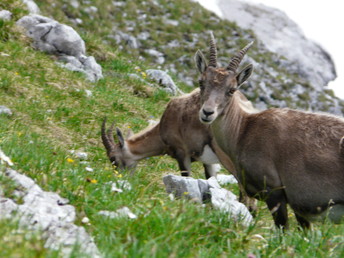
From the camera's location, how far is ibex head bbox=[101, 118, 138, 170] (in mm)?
11086

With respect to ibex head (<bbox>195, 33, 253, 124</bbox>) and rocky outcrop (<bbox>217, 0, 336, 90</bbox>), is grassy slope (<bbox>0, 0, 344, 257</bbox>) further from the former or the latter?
rocky outcrop (<bbox>217, 0, 336, 90</bbox>)

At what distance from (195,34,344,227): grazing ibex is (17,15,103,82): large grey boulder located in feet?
27.0

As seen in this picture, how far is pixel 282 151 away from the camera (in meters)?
7.30

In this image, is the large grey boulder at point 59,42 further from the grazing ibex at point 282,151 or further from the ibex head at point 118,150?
the grazing ibex at point 282,151

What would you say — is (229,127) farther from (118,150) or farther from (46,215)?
(46,215)

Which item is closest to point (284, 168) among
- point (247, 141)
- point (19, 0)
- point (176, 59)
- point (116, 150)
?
point (247, 141)

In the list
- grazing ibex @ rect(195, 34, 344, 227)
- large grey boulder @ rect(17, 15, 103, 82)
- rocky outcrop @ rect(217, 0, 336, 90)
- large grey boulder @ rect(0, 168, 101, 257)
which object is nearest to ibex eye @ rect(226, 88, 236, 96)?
grazing ibex @ rect(195, 34, 344, 227)

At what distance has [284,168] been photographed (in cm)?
723

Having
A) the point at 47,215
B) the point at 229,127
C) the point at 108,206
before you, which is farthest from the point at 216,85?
the point at 47,215

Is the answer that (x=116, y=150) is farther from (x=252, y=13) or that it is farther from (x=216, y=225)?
(x=252, y=13)

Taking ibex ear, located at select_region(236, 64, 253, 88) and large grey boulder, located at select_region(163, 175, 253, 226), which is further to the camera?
ibex ear, located at select_region(236, 64, 253, 88)

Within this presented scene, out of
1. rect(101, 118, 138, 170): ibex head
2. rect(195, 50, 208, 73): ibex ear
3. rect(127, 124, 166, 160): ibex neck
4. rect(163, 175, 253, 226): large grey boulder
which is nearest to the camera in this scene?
rect(163, 175, 253, 226): large grey boulder

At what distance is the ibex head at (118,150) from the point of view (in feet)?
36.4

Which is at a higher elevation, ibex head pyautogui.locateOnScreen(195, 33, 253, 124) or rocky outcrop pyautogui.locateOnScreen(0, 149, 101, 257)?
ibex head pyautogui.locateOnScreen(195, 33, 253, 124)
